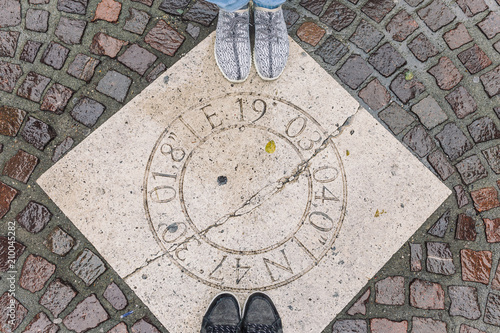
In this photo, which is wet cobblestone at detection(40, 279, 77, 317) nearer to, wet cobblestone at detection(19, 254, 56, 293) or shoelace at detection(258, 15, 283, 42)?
wet cobblestone at detection(19, 254, 56, 293)

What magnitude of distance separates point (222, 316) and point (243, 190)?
2.94ft

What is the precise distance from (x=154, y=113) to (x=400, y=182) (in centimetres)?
190

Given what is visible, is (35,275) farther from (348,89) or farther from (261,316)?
(348,89)

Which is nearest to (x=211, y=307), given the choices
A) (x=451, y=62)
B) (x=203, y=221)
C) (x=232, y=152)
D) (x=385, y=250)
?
(x=203, y=221)

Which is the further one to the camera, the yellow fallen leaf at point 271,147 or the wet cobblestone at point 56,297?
the yellow fallen leaf at point 271,147

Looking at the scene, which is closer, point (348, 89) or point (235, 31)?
point (235, 31)

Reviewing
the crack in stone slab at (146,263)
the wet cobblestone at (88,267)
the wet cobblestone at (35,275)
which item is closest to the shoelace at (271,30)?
the crack in stone slab at (146,263)

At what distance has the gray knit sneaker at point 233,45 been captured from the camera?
237 cm

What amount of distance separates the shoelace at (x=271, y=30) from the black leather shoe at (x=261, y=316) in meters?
1.86

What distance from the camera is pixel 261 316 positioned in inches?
90.7

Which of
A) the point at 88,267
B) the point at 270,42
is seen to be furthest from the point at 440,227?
the point at 88,267

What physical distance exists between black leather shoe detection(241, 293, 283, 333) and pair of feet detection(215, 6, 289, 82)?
5.28 ft

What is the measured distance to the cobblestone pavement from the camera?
2.34 metres

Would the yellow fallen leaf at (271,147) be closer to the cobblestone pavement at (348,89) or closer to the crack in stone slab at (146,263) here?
the cobblestone pavement at (348,89)
